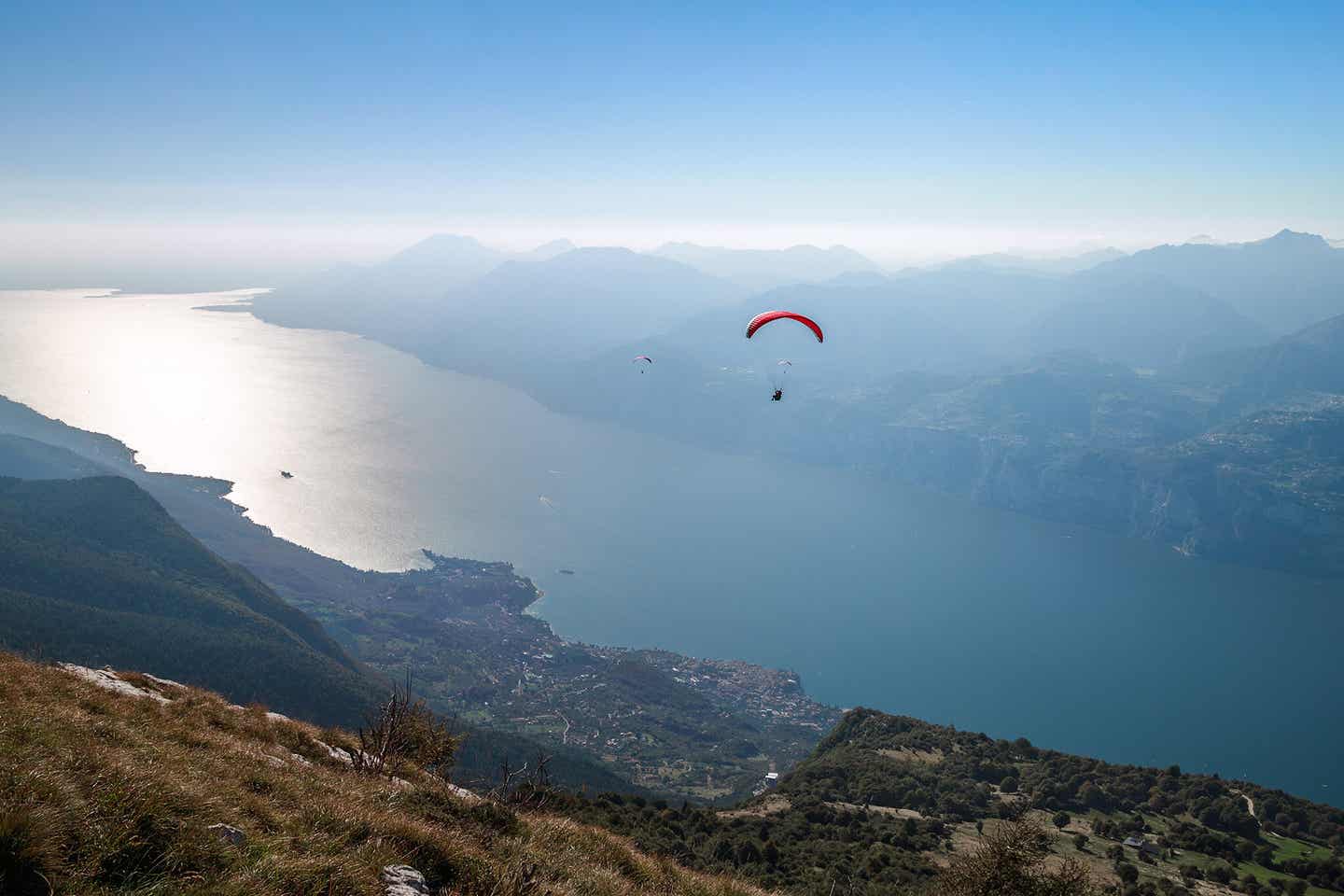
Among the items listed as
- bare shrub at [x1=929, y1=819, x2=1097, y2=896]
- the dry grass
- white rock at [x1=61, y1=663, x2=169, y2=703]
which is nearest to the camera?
the dry grass

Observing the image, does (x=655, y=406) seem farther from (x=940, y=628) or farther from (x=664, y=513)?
(x=940, y=628)

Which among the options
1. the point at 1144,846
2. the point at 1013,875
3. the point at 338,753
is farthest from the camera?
the point at 1144,846

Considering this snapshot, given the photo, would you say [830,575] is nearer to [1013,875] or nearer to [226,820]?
[1013,875]

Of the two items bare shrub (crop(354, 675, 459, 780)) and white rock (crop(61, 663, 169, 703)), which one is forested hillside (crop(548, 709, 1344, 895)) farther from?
white rock (crop(61, 663, 169, 703))

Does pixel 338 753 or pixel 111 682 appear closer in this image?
pixel 111 682

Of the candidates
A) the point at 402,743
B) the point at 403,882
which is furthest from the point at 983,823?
the point at 403,882

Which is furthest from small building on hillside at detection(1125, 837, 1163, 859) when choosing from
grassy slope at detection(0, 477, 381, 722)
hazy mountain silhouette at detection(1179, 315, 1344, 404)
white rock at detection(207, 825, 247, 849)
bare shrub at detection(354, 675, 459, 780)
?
hazy mountain silhouette at detection(1179, 315, 1344, 404)
